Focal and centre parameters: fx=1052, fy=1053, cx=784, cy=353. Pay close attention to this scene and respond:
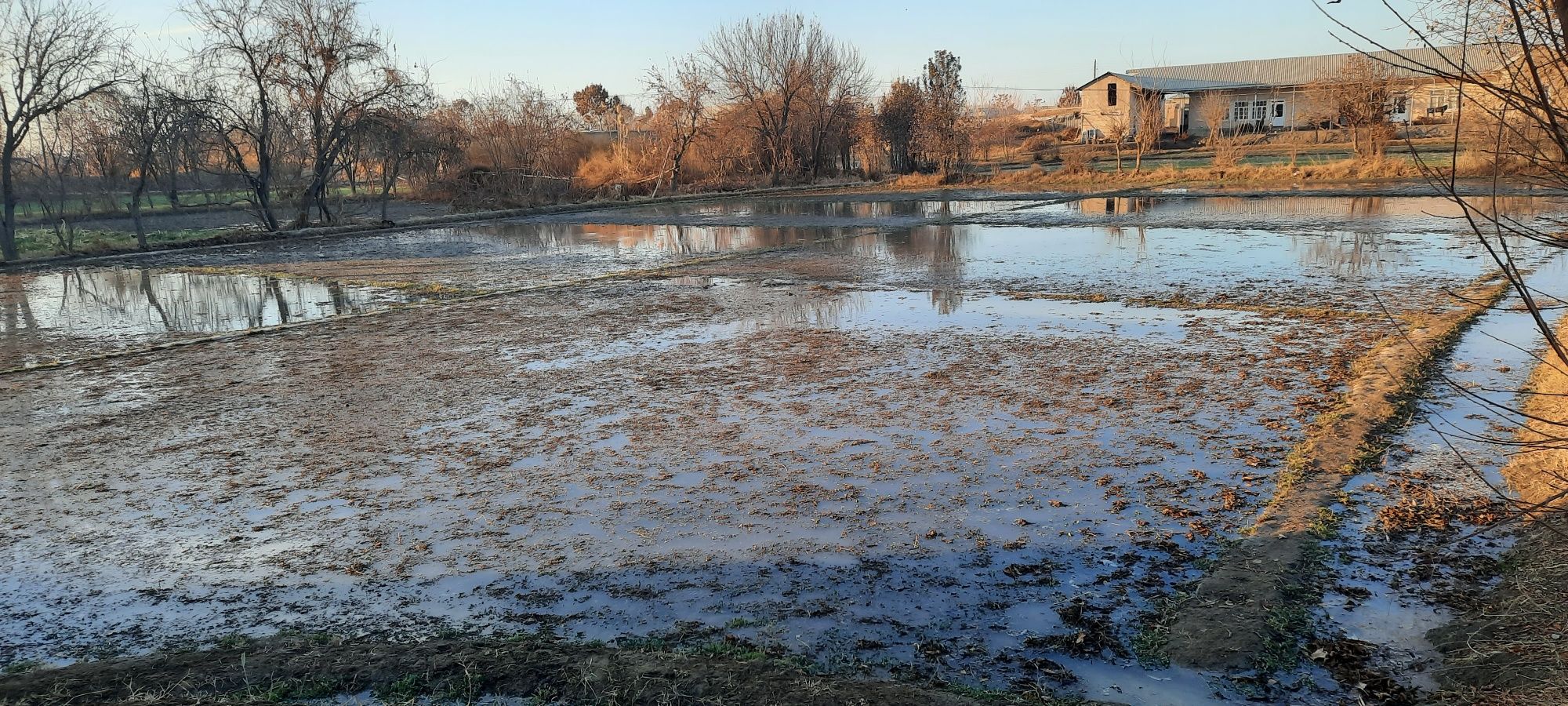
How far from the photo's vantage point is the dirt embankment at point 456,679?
3.29 metres

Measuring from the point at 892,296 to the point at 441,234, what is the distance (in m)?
15.1

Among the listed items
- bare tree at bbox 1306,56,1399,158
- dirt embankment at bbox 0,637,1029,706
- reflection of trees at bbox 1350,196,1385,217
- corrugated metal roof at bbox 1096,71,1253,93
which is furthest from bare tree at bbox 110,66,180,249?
corrugated metal roof at bbox 1096,71,1253,93

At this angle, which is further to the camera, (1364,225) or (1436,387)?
(1364,225)

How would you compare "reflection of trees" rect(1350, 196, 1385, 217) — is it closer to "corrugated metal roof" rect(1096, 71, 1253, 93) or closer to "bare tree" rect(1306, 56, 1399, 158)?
"bare tree" rect(1306, 56, 1399, 158)

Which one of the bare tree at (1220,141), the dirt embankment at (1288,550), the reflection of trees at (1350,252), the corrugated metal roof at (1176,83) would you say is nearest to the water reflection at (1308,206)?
the reflection of trees at (1350,252)

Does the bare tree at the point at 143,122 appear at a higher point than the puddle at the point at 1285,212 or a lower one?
higher

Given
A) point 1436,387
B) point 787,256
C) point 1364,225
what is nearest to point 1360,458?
point 1436,387

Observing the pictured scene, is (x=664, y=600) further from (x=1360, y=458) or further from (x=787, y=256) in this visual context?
(x=787, y=256)

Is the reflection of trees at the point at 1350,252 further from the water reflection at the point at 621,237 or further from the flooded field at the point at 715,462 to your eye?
the water reflection at the point at 621,237

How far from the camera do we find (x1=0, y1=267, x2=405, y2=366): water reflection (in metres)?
11.2

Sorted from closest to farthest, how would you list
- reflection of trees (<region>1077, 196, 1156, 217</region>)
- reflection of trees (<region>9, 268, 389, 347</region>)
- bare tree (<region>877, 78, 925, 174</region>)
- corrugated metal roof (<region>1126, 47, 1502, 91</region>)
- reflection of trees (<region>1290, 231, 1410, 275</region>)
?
reflection of trees (<region>9, 268, 389, 347</region>)
reflection of trees (<region>1290, 231, 1410, 275</region>)
reflection of trees (<region>1077, 196, 1156, 217</region>)
bare tree (<region>877, 78, 925, 174</region>)
corrugated metal roof (<region>1126, 47, 1502, 91</region>)

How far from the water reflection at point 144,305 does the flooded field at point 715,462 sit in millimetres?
147

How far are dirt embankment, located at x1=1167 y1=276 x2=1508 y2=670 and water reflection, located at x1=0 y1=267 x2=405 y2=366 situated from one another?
10399 mm

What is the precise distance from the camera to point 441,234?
23922 millimetres
